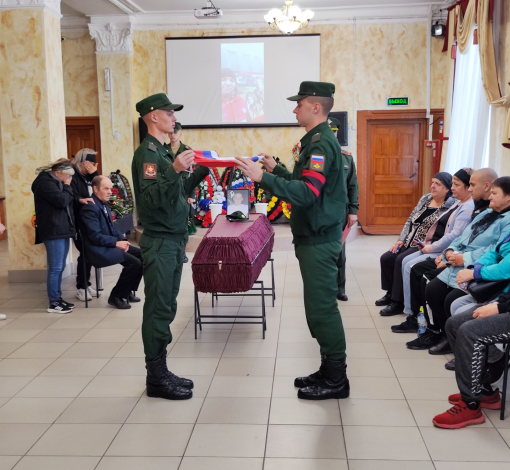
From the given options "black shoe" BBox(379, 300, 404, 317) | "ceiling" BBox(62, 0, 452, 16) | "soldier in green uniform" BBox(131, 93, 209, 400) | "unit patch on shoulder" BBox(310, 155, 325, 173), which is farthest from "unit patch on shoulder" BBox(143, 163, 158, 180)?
"ceiling" BBox(62, 0, 452, 16)

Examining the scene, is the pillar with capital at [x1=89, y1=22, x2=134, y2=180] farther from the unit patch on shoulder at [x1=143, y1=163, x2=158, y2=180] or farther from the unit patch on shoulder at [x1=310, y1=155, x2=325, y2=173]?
the unit patch on shoulder at [x1=310, y1=155, x2=325, y2=173]

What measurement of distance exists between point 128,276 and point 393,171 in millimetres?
6202

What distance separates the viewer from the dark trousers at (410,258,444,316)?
467cm

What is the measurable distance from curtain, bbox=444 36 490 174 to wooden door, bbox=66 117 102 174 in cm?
610

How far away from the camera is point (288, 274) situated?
7.17 metres

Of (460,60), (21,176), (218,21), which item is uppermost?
(218,21)

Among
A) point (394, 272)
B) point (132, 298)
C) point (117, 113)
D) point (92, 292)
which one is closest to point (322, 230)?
point (394, 272)

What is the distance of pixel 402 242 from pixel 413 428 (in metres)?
2.57

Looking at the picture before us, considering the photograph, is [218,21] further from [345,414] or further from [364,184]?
[345,414]

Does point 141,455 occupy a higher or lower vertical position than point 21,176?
lower

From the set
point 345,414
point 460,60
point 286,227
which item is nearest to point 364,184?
point 286,227

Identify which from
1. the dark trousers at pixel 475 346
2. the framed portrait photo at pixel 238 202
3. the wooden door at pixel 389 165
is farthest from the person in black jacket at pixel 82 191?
the wooden door at pixel 389 165

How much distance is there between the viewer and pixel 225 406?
3.40 metres

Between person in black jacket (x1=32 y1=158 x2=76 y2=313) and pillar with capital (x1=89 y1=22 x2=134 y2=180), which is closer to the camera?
person in black jacket (x1=32 y1=158 x2=76 y2=313)
